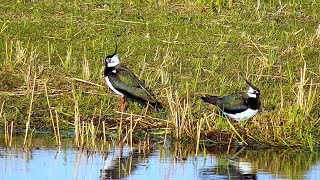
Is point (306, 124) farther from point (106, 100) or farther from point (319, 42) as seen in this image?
point (319, 42)

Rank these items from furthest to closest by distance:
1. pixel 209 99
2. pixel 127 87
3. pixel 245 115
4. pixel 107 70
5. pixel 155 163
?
pixel 107 70 < pixel 127 87 < pixel 209 99 < pixel 245 115 < pixel 155 163

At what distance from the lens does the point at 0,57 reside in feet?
52.6

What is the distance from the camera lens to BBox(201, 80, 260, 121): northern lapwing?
12.9 meters

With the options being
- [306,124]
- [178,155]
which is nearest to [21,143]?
[178,155]

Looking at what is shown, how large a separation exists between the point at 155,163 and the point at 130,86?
256cm

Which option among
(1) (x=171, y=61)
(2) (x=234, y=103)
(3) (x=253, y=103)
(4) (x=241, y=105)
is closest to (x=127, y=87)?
(2) (x=234, y=103)

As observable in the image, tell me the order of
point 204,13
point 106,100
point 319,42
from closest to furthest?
1. point 106,100
2. point 319,42
3. point 204,13

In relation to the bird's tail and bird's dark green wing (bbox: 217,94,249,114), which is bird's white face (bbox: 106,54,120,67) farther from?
bird's dark green wing (bbox: 217,94,249,114)

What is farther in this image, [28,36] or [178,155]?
[28,36]

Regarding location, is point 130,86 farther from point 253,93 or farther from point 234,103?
point 253,93

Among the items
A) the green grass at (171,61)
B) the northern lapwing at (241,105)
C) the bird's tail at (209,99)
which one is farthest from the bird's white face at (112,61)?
the northern lapwing at (241,105)

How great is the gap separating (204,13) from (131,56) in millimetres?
2480

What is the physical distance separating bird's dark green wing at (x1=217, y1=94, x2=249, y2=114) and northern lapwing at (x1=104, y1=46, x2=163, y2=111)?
3.73 feet

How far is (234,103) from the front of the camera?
13.0 metres
